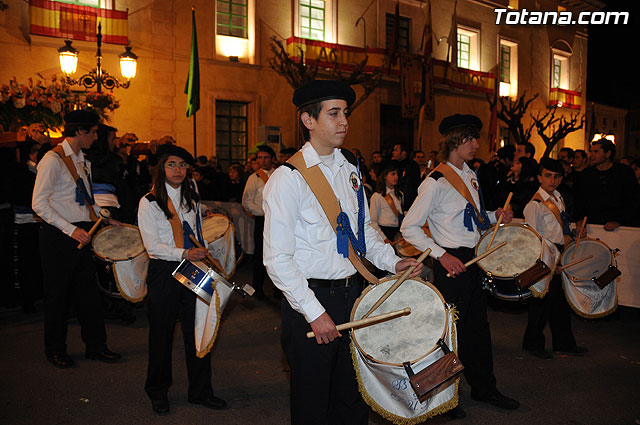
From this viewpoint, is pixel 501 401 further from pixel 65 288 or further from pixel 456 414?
pixel 65 288

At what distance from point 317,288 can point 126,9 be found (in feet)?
50.5

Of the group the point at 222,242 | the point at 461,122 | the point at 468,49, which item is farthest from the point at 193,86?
the point at 468,49

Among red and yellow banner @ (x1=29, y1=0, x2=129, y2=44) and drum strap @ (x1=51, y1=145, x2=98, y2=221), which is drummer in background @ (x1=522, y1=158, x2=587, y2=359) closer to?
drum strap @ (x1=51, y1=145, x2=98, y2=221)

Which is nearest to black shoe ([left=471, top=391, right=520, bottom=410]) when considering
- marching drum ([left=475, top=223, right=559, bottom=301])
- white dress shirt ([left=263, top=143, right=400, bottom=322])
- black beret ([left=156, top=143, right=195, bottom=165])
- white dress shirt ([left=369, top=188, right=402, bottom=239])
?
marching drum ([left=475, top=223, right=559, bottom=301])

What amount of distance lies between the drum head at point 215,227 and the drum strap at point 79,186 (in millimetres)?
1263

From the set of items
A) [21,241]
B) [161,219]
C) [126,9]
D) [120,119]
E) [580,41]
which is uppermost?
[580,41]

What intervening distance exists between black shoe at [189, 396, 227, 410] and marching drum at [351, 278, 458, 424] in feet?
6.88

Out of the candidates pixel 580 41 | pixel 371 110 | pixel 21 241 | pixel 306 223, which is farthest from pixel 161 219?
pixel 580 41

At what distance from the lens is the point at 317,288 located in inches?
109

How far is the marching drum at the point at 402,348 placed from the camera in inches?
101

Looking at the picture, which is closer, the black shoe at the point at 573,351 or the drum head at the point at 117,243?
the drum head at the point at 117,243

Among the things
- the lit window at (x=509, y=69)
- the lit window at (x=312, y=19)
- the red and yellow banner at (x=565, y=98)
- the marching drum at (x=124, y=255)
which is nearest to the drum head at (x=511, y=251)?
the marching drum at (x=124, y=255)

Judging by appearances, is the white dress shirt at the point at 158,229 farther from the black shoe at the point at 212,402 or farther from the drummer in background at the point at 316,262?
the drummer in background at the point at 316,262

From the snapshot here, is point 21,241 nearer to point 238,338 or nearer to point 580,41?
point 238,338
